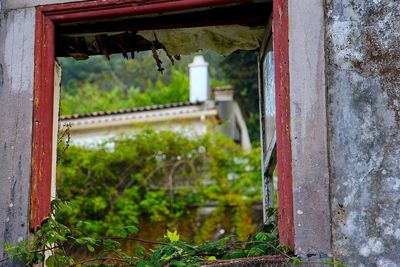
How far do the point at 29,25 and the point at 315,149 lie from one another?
191 centimetres

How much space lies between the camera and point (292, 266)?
3.72m

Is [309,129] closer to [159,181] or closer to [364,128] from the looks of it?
[364,128]

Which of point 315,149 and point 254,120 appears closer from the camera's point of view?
point 315,149

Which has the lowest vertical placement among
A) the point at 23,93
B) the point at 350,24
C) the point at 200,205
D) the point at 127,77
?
the point at 200,205

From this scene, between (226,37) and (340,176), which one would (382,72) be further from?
(226,37)

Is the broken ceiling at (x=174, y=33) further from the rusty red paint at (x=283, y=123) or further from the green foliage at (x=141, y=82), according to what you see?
the green foliage at (x=141, y=82)

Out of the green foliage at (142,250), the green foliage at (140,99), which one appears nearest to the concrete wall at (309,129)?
the green foliage at (142,250)

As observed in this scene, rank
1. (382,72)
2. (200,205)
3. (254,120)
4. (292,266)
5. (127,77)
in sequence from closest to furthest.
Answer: (292,266) → (382,72) → (200,205) → (254,120) → (127,77)

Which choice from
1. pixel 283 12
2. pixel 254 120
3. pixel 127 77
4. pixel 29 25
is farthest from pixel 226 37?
pixel 127 77

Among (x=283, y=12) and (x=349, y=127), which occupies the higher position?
(x=283, y=12)

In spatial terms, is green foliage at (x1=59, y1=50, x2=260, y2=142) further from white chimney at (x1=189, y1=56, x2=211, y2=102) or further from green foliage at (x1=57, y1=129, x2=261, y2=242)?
green foliage at (x1=57, y1=129, x2=261, y2=242)

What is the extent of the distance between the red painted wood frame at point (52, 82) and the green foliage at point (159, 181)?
1038cm

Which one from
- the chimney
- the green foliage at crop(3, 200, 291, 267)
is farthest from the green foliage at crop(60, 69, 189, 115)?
the green foliage at crop(3, 200, 291, 267)

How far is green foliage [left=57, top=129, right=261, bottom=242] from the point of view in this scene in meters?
15.0
